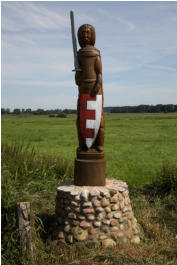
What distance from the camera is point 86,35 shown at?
565 centimetres

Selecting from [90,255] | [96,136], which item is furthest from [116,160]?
[90,255]

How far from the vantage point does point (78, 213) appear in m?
5.39

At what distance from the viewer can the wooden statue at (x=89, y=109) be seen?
562 cm

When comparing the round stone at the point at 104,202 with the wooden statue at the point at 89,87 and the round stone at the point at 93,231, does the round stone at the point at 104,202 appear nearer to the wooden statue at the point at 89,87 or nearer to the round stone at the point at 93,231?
the round stone at the point at 93,231

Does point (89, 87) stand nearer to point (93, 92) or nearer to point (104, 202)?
point (93, 92)

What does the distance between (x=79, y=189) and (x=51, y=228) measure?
3.61 feet

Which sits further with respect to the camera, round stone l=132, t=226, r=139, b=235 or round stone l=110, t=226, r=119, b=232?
round stone l=132, t=226, r=139, b=235

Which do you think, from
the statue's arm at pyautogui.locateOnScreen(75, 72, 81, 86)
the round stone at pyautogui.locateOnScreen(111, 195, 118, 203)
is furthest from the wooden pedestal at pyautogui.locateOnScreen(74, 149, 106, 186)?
the statue's arm at pyautogui.locateOnScreen(75, 72, 81, 86)

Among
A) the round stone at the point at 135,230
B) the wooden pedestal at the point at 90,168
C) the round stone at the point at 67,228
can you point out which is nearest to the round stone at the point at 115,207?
the wooden pedestal at the point at 90,168

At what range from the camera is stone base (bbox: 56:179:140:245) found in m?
5.33

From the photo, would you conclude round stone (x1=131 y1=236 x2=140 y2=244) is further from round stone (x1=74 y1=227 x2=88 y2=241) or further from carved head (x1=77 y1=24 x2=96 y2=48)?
carved head (x1=77 y1=24 x2=96 y2=48)

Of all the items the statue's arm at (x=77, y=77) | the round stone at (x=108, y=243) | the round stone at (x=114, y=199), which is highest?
the statue's arm at (x=77, y=77)

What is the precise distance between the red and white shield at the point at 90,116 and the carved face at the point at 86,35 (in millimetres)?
1120

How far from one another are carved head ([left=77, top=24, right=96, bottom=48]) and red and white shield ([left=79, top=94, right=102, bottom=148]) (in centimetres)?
112
